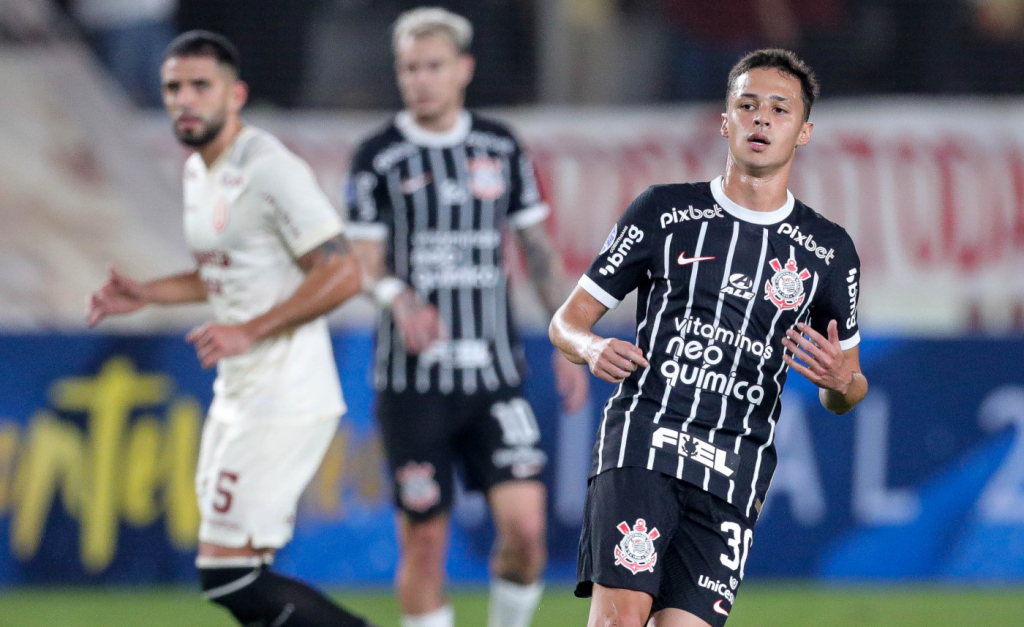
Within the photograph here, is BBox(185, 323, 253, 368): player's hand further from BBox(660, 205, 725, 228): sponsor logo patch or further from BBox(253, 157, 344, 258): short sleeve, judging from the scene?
BBox(660, 205, 725, 228): sponsor logo patch

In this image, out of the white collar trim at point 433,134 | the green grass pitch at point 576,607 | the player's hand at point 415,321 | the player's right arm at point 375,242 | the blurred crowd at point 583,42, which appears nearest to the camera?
the player's hand at point 415,321

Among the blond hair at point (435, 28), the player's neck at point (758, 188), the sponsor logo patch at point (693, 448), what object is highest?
the blond hair at point (435, 28)

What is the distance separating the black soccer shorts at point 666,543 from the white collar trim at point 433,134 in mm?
2186

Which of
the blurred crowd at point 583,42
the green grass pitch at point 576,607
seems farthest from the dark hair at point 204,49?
the blurred crowd at point 583,42

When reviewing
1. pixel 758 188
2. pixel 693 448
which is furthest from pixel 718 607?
pixel 758 188

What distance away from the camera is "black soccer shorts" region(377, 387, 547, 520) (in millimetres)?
5191

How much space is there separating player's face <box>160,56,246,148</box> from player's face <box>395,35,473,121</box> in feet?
3.27

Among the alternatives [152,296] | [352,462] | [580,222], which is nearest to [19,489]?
[352,462]

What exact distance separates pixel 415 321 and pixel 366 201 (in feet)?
2.02

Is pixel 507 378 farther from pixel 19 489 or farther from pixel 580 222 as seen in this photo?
pixel 580 222

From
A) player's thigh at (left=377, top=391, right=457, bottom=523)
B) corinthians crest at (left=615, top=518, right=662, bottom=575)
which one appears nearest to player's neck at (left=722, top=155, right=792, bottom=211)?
corinthians crest at (left=615, top=518, right=662, bottom=575)

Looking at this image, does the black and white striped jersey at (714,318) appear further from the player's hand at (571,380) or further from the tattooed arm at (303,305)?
the player's hand at (571,380)

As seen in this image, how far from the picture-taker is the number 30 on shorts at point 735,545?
139 inches

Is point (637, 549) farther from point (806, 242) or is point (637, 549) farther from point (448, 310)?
point (448, 310)
